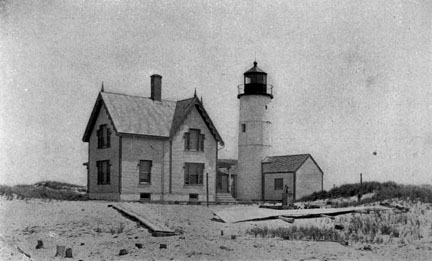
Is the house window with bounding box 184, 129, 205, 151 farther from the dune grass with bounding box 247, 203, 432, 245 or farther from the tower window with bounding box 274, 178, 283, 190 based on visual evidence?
the dune grass with bounding box 247, 203, 432, 245

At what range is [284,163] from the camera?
37.4m

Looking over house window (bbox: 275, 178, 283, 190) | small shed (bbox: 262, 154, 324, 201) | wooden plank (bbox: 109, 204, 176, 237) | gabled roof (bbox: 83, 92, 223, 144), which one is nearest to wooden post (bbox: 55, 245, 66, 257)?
wooden plank (bbox: 109, 204, 176, 237)

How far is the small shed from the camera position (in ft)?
119

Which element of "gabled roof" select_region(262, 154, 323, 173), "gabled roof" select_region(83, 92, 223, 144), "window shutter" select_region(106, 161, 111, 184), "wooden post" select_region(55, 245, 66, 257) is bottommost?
"wooden post" select_region(55, 245, 66, 257)

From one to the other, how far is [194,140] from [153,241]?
15.6 metres

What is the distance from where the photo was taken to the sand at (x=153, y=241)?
13.3 m

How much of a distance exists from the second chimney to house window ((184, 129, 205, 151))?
2.82 m

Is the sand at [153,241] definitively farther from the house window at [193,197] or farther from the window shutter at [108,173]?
the house window at [193,197]

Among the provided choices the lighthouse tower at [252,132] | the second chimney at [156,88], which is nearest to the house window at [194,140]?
the second chimney at [156,88]

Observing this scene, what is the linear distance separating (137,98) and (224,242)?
1665 centimetres

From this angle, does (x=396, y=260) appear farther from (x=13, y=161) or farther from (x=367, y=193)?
(x=367, y=193)

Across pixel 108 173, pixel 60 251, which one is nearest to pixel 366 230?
pixel 60 251

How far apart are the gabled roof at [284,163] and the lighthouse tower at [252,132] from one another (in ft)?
1.74

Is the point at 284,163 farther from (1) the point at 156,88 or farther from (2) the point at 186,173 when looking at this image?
(1) the point at 156,88
